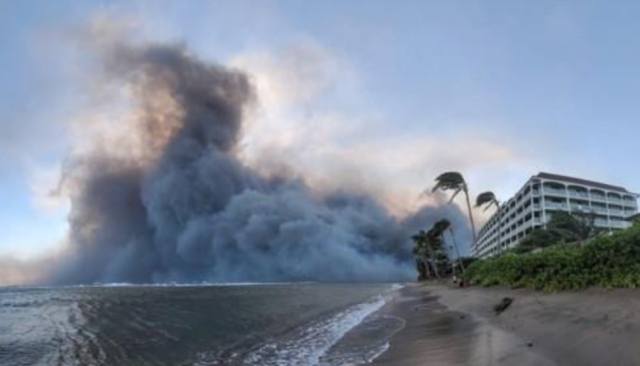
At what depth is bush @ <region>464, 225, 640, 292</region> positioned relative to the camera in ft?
54.0

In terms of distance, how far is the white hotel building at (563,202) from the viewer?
349 feet

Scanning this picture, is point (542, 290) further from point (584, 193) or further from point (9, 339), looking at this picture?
point (584, 193)

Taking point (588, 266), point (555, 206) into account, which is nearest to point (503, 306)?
point (588, 266)

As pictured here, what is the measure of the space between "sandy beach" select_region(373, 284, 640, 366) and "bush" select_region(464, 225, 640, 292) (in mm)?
737

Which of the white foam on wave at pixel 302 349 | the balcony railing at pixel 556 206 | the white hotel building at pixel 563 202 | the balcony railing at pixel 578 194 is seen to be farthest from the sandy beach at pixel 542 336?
the balcony railing at pixel 578 194

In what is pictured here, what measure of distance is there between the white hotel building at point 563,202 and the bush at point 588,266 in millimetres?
78185

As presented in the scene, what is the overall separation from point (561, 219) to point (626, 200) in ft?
195

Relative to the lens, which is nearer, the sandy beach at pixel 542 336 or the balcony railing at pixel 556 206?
the sandy beach at pixel 542 336

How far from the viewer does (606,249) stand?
1786 cm

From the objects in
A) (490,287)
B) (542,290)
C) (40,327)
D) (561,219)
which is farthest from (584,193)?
(40,327)

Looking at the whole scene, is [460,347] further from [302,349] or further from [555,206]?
[555,206]

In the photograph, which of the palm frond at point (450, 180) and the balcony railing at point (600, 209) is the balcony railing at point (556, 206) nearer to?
the balcony railing at point (600, 209)

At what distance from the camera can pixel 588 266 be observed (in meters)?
19.2

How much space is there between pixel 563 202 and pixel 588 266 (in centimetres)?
9943
